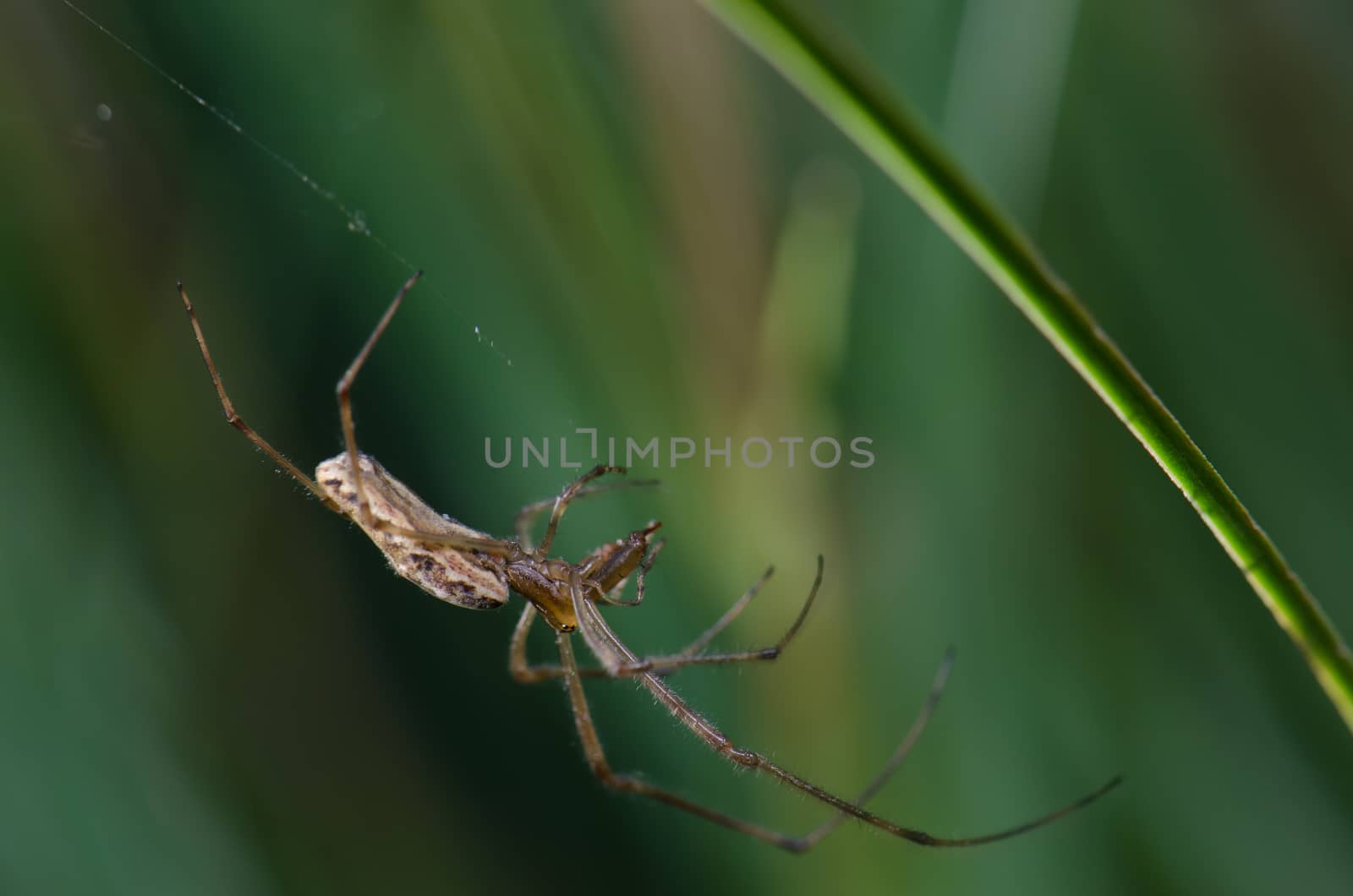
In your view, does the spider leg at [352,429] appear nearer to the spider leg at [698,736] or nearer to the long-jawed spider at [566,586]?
the long-jawed spider at [566,586]

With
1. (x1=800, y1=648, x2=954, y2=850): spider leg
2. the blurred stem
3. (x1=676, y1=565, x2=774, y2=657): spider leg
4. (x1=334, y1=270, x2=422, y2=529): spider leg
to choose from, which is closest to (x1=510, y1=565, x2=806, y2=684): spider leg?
(x1=676, y1=565, x2=774, y2=657): spider leg

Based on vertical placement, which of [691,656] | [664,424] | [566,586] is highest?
[664,424]

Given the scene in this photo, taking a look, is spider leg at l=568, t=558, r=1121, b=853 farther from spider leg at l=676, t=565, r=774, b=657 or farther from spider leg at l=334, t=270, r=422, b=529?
spider leg at l=334, t=270, r=422, b=529

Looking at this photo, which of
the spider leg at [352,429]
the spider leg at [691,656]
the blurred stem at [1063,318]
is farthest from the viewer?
the spider leg at [691,656]

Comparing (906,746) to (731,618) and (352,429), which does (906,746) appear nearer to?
(731,618)

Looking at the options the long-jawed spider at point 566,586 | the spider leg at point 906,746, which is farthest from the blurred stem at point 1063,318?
the spider leg at point 906,746

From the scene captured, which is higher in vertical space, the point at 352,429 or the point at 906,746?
the point at 352,429


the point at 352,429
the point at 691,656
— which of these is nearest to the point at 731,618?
the point at 691,656

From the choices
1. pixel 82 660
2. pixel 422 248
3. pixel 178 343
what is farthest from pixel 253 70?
pixel 82 660
